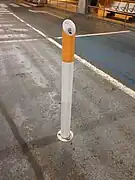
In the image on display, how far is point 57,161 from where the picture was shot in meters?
2.45

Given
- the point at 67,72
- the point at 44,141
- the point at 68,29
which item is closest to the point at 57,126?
the point at 44,141

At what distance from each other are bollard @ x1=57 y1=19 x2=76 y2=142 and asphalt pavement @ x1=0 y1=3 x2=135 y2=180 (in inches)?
5.1

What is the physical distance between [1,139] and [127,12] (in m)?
9.81

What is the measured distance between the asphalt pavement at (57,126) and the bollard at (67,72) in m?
0.13

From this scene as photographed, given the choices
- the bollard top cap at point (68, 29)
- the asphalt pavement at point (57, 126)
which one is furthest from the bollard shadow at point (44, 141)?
the bollard top cap at point (68, 29)

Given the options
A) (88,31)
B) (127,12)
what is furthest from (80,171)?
(127,12)

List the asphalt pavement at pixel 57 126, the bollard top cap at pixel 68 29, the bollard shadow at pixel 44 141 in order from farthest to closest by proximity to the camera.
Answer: the bollard shadow at pixel 44 141 < the asphalt pavement at pixel 57 126 < the bollard top cap at pixel 68 29

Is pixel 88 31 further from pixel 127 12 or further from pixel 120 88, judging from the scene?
pixel 120 88

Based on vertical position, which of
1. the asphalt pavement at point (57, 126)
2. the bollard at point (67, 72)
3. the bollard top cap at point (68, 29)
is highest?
the bollard top cap at point (68, 29)

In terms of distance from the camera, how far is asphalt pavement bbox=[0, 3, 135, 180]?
2367mm

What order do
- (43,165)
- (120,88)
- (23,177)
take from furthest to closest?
1. (120,88)
2. (43,165)
3. (23,177)

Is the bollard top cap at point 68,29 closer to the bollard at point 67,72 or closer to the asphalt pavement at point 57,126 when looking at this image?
the bollard at point 67,72

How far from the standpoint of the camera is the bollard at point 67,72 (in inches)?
86.1

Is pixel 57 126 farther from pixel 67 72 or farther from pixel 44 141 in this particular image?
pixel 67 72
